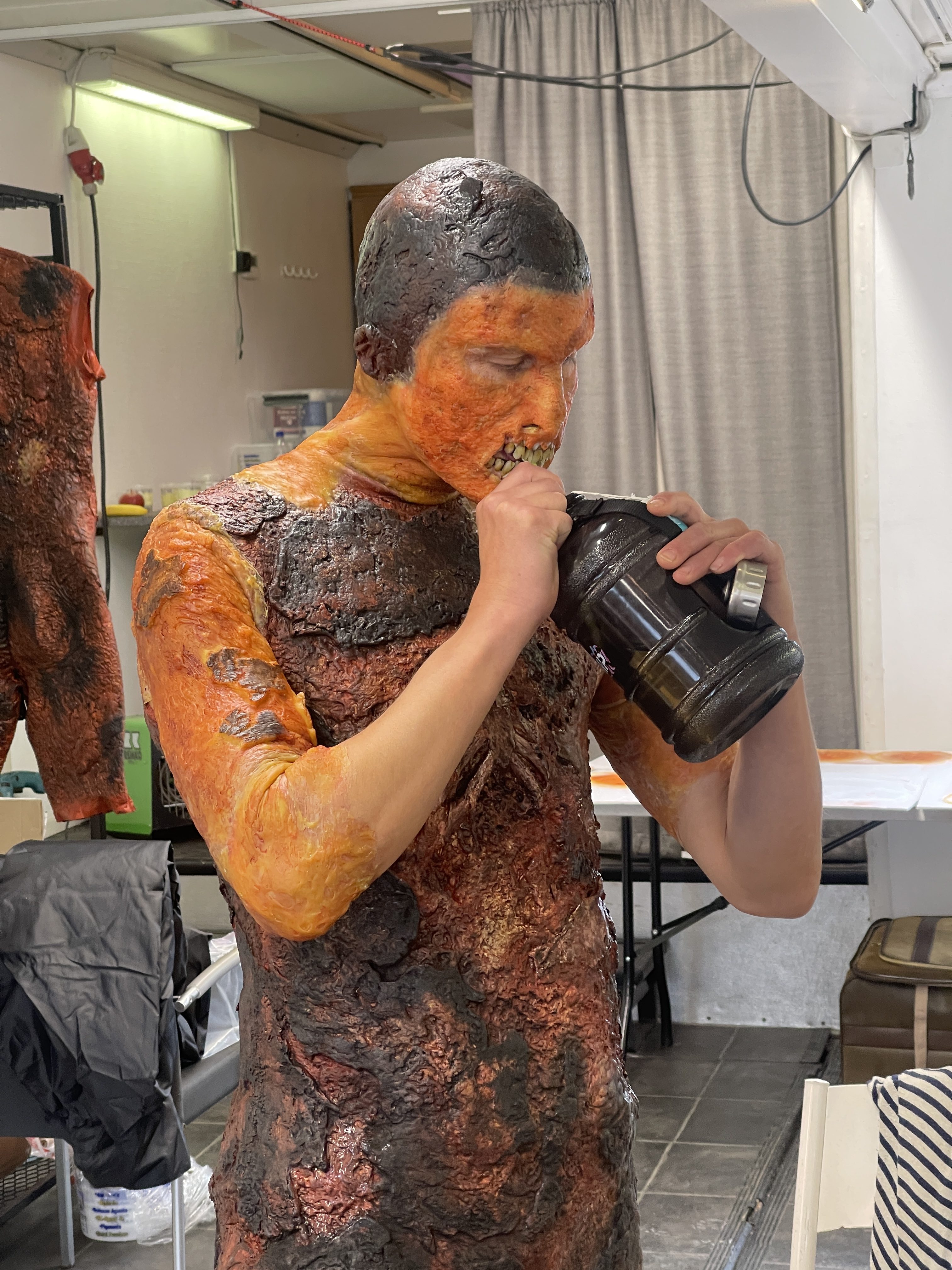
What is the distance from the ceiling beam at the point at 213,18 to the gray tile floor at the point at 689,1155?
3.34 meters

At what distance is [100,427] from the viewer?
615 centimetres

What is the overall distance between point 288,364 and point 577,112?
130 inches

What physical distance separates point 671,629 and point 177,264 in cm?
643

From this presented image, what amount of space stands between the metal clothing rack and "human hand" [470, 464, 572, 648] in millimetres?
2299

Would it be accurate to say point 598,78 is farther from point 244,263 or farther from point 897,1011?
point 897,1011

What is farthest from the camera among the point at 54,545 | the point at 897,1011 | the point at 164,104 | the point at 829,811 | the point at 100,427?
the point at 164,104

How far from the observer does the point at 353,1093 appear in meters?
1.07

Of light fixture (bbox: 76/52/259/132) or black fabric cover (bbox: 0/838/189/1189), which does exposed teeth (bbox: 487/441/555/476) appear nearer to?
black fabric cover (bbox: 0/838/189/1189)

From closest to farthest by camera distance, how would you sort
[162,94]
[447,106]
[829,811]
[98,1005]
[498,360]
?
1. [498,360]
2. [98,1005]
3. [829,811]
4. [162,94]
5. [447,106]

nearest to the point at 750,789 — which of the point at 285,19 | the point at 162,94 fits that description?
the point at 285,19

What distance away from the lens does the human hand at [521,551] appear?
3.20 feet

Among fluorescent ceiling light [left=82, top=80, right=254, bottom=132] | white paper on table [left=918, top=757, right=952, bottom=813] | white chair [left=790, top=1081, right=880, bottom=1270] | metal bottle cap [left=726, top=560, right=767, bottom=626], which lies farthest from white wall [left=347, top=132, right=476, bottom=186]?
metal bottle cap [left=726, top=560, right=767, bottom=626]

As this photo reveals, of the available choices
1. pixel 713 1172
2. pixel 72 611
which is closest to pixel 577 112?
pixel 72 611

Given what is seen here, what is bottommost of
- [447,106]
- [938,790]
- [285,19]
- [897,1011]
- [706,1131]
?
[706,1131]
